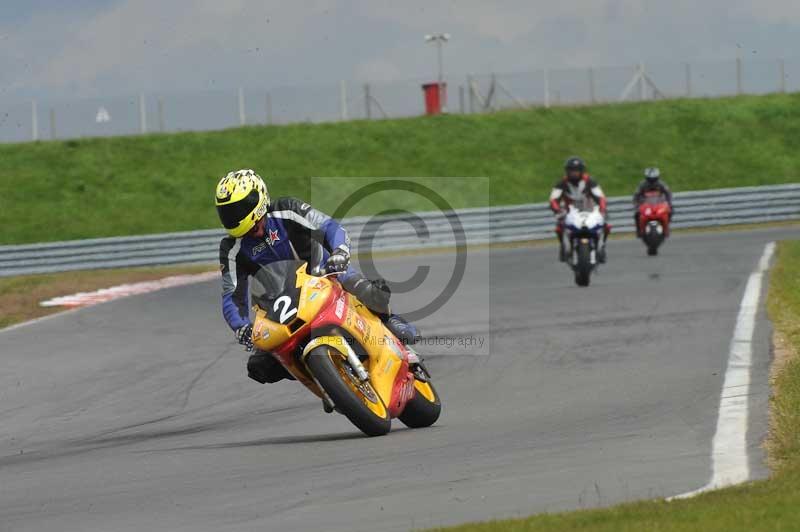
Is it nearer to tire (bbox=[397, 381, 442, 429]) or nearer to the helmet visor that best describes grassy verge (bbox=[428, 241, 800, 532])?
tire (bbox=[397, 381, 442, 429])

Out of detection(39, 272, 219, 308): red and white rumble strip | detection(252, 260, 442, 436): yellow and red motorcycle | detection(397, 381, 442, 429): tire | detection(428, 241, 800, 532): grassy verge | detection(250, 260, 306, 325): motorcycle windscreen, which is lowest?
detection(39, 272, 219, 308): red and white rumble strip

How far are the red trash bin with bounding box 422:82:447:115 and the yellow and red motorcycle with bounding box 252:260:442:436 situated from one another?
39.1m

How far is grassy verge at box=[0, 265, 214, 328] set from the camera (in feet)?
59.8

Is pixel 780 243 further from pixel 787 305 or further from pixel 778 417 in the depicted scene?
pixel 778 417

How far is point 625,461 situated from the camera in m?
6.32

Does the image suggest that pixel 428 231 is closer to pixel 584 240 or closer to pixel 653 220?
pixel 653 220

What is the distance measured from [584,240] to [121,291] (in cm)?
756

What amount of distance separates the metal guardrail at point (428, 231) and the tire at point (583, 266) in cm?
1157

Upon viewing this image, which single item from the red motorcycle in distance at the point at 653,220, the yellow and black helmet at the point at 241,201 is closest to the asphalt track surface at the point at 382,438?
the yellow and black helmet at the point at 241,201

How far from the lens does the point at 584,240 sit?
1820cm

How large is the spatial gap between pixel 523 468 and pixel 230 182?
2.47 metres

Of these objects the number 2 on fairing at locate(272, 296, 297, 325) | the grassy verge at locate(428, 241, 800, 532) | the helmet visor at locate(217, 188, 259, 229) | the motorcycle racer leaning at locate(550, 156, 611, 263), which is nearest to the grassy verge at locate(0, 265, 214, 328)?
the motorcycle racer leaning at locate(550, 156, 611, 263)

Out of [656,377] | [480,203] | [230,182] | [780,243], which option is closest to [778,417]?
[656,377]

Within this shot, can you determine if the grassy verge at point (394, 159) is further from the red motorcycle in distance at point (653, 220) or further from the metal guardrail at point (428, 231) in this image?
the red motorcycle in distance at point (653, 220)
